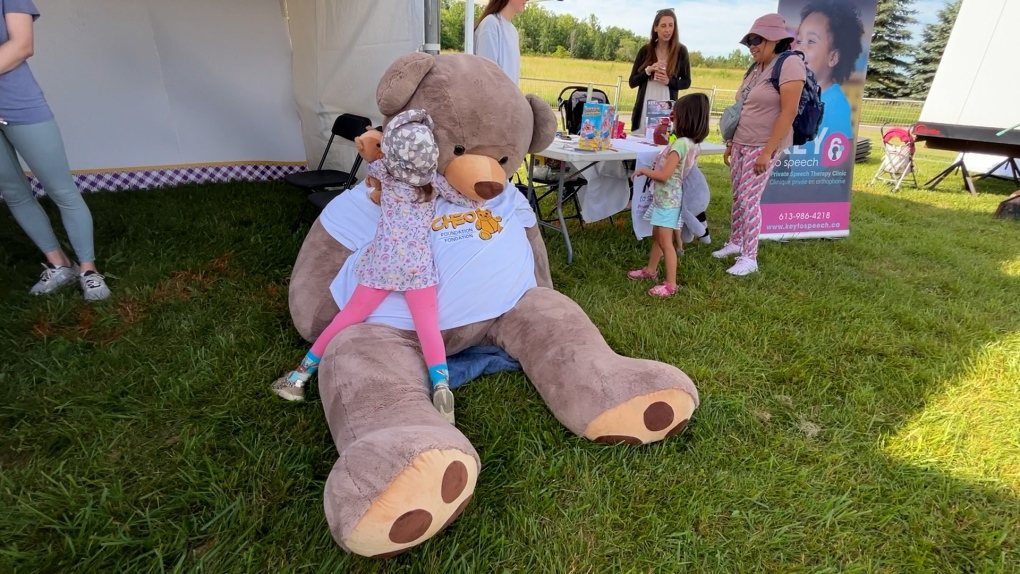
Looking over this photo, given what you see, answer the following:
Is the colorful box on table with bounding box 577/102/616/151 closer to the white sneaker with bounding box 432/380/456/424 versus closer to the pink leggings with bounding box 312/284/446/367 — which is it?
the pink leggings with bounding box 312/284/446/367

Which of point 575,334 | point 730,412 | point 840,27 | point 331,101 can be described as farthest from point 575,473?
point 840,27

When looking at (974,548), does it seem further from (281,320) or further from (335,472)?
(281,320)

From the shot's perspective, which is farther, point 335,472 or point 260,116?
point 260,116

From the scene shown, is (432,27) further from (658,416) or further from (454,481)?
A: (454,481)

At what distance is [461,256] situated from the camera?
2.16m

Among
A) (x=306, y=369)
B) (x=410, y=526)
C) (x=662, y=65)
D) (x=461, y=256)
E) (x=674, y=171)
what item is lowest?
(x=306, y=369)

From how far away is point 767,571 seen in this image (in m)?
1.58

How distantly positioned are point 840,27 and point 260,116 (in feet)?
18.0

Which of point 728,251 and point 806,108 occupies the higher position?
point 806,108

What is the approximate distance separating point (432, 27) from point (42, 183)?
233cm

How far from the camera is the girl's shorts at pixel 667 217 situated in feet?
11.0

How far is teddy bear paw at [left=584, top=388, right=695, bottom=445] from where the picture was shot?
184cm

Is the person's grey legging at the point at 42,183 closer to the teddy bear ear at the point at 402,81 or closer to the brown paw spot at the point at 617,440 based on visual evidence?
the teddy bear ear at the point at 402,81

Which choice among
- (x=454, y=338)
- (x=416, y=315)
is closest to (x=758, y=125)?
(x=454, y=338)
